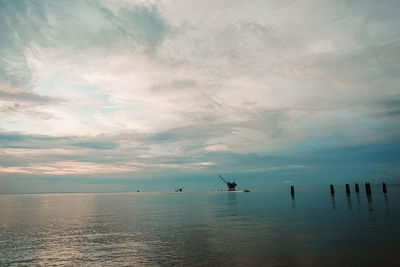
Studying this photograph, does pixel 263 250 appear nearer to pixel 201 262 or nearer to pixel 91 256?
pixel 201 262

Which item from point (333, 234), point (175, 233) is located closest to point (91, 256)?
point (175, 233)

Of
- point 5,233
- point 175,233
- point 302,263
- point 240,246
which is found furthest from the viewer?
point 5,233

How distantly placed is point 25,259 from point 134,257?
28.3 feet

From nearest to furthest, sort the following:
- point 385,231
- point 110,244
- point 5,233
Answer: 1. point 110,244
2. point 385,231
3. point 5,233

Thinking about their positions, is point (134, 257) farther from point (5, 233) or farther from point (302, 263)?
point (5, 233)

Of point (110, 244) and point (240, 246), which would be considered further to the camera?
point (110, 244)

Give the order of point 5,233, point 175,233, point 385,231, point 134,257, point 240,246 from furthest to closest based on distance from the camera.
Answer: point 5,233 < point 175,233 < point 385,231 < point 240,246 < point 134,257

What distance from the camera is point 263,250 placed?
2200 centimetres

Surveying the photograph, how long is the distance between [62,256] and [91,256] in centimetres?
243

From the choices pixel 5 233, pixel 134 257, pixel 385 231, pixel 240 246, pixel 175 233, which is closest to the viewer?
pixel 134 257

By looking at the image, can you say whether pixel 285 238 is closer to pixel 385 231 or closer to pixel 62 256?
pixel 385 231

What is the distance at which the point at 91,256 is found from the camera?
22.0 meters

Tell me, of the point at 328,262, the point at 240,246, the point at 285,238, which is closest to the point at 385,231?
the point at 285,238

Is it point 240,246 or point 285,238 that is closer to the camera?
point 240,246
